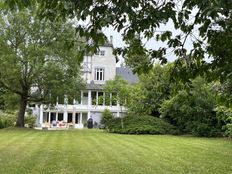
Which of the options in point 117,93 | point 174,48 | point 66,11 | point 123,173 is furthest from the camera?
point 117,93

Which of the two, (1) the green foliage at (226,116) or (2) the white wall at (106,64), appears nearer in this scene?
(1) the green foliage at (226,116)

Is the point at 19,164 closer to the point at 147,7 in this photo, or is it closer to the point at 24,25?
the point at 147,7

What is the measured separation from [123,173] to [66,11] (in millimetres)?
6820

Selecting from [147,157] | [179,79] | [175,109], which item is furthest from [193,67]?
[175,109]

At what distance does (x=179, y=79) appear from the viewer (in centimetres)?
697

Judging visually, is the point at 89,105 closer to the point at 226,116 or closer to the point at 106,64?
the point at 106,64

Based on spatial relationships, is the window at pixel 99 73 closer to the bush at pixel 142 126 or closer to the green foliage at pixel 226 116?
the bush at pixel 142 126

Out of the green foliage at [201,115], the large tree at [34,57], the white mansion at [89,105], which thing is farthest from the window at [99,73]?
the green foliage at [201,115]

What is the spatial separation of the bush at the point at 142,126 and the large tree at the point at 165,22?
28.3m

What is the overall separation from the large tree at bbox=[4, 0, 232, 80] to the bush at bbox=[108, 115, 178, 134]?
28.3 metres

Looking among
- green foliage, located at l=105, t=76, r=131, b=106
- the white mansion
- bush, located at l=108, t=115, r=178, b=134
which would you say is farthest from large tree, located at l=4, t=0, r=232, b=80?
the white mansion

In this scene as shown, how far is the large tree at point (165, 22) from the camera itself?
5066mm

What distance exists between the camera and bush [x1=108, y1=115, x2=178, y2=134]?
117 ft

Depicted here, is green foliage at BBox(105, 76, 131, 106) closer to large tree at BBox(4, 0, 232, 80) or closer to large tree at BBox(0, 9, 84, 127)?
large tree at BBox(0, 9, 84, 127)
